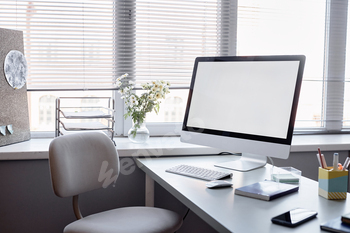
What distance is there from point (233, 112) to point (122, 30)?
1014 mm

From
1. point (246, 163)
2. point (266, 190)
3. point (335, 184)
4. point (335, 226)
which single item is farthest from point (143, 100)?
point (335, 226)

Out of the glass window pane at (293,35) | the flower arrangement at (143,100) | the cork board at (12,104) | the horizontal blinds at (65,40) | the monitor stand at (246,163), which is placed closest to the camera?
the monitor stand at (246,163)

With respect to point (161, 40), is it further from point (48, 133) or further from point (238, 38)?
point (48, 133)

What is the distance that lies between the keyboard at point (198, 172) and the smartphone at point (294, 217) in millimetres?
440

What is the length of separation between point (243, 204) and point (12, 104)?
143 cm

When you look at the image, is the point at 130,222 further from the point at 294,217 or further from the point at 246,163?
the point at 294,217

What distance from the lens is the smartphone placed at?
97 centimetres

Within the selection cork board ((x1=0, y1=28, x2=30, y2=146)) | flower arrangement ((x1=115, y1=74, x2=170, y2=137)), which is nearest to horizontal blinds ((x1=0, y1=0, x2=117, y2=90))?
cork board ((x1=0, y1=28, x2=30, y2=146))

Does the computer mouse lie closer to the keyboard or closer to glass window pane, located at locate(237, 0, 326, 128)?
the keyboard

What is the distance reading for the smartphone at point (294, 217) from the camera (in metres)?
0.97

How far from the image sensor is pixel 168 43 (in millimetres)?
2381

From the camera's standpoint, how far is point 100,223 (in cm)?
148

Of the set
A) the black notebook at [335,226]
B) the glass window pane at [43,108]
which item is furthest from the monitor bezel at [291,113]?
the glass window pane at [43,108]

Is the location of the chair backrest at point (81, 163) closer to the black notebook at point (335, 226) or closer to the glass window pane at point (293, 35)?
the black notebook at point (335, 226)
